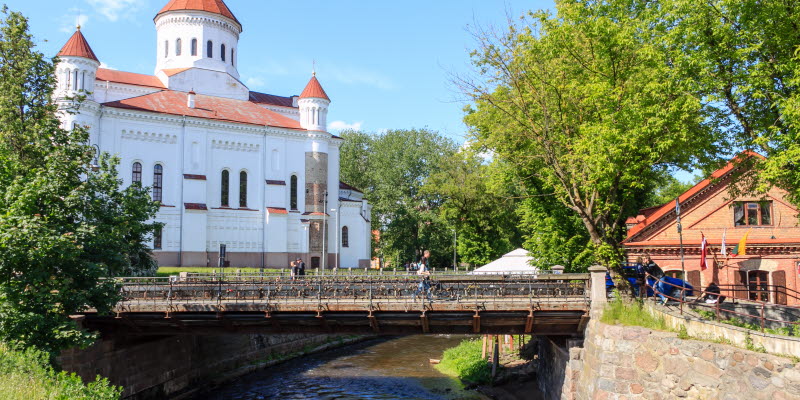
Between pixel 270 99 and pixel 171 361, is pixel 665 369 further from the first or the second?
pixel 270 99

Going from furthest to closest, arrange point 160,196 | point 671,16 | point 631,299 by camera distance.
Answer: point 160,196 < point 631,299 < point 671,16

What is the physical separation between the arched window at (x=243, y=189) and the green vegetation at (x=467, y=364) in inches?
1135

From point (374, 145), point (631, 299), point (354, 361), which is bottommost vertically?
point (354, 361)

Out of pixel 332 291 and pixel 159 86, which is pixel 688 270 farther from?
pixel 159 86

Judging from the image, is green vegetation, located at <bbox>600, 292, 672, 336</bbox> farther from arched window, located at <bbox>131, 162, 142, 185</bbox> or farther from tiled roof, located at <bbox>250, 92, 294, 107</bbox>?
tiled roof, located at <bbox>250, 92, 294, 107</bbox>

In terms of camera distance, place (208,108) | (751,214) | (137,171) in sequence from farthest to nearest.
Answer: (208,108), (137,171), (751,214)

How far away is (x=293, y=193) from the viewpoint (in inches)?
2258

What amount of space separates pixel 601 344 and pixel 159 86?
169 ft

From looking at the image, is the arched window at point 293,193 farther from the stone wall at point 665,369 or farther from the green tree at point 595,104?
the stone wall at point 665,369

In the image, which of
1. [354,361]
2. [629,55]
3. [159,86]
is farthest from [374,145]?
[629,55]

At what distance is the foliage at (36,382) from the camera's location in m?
12.6

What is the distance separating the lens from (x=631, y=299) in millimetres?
18922

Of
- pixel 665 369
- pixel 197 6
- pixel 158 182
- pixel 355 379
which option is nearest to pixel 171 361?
pixel 355 379

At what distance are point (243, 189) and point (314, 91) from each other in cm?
1120
